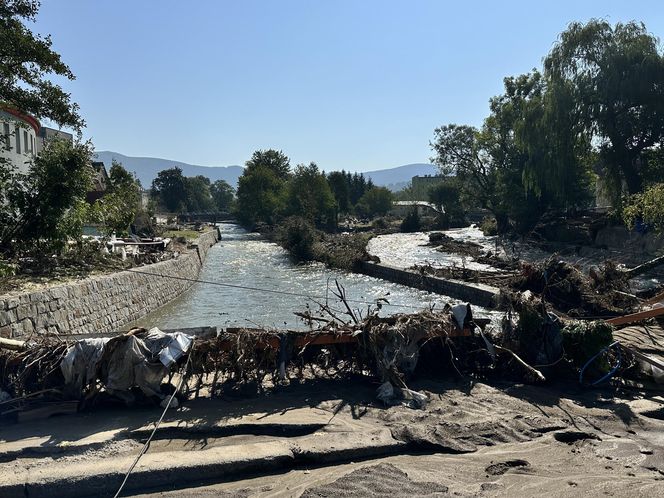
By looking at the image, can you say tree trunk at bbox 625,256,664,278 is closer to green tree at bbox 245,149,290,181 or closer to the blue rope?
the blue rope

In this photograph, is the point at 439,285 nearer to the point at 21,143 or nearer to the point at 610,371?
the point at 610,371

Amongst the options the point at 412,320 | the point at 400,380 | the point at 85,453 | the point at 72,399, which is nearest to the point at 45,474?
the point at 85,453

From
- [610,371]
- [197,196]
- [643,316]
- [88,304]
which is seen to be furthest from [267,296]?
[197,196]

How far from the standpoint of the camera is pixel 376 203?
9006cm

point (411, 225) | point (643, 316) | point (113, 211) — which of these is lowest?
point (643, 316)

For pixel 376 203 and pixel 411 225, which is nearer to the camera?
pixel 411 225

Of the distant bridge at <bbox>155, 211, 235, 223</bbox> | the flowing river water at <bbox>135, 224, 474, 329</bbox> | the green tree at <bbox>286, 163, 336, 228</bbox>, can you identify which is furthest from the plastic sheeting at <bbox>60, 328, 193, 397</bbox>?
the distant bridge at <bbox>155, 211, 235, 223</bbox>

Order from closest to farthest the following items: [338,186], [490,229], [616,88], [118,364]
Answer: [118,364] → [616,88] → [490,229] → [338,186]

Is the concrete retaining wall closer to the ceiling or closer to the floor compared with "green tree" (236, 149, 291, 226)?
closer to the floor

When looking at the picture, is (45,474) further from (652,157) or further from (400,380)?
(652,157)

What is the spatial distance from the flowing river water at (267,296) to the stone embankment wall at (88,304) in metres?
0.83

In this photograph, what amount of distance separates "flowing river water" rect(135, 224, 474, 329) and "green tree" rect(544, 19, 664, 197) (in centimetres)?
1605

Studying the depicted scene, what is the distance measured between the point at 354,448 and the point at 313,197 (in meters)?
60.6

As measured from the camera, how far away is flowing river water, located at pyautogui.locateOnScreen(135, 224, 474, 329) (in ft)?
59.0
